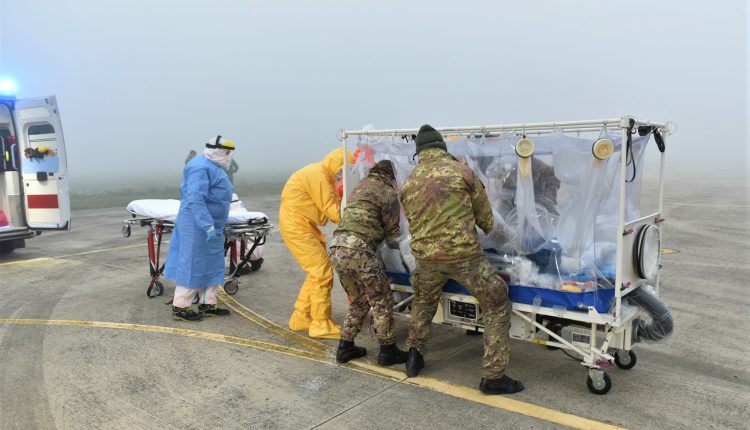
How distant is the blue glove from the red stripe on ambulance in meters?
5.05

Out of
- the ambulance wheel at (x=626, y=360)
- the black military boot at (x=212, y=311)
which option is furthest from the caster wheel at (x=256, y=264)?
→ the ambulance wheel at (x=626, y=360)

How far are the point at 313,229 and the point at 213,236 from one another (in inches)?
44.0

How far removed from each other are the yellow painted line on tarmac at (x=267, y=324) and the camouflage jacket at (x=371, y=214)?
1.18m

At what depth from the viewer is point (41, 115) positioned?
29.6 ft

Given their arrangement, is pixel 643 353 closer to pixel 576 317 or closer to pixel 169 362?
pixel 576 317

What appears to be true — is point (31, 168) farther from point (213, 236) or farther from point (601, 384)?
point (601, 384)

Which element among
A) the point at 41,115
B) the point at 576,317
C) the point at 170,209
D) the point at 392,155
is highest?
the point at 41,115

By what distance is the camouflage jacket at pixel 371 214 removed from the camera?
4492mm

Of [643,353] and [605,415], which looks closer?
[605,415]

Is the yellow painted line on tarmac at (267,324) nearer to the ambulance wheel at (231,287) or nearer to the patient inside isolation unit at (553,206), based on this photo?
the ambulance wheel at (231,287)

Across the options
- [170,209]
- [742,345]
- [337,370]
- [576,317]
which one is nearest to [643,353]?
[742,345]

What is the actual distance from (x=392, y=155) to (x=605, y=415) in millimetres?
2829

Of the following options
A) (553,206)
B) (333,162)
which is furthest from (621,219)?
(333,162)

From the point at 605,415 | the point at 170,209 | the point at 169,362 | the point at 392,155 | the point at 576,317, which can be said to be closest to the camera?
the point at 605,415
